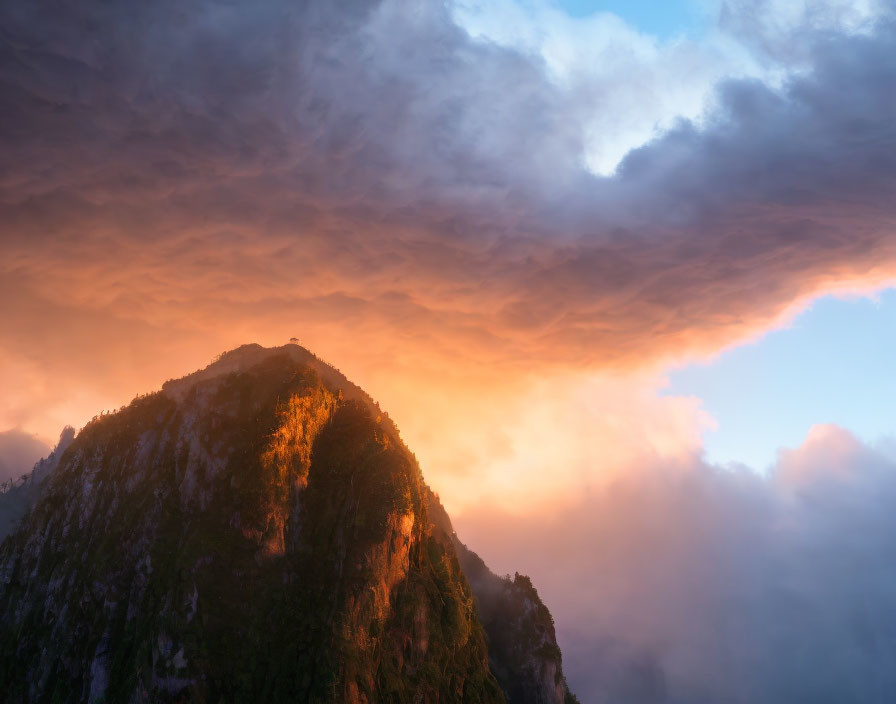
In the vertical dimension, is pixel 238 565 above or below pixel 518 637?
above

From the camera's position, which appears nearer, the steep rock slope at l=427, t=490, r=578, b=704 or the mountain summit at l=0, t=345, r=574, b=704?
the mountain summit at l=0, t=345, r=574, b=704

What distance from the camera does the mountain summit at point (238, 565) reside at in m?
53.7

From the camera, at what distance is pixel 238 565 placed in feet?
189

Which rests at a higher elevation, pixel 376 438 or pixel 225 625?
pixel 376 438

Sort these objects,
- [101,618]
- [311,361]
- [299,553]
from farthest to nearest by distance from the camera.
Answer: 1. [311,361]
2. [299,553]
3. [101,618]

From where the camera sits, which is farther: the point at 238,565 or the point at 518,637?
the point at 518,637

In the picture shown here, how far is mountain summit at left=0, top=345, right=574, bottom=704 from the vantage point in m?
53.7

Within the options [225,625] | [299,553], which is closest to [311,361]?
Result: [299,553]

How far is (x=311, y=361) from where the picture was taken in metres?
86.5

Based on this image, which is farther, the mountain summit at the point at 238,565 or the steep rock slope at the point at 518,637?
the steep rock slope at the point at 518,637

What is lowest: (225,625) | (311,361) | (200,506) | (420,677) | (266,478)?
(420,677)

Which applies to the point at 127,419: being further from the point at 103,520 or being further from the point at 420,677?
the point at 420,677

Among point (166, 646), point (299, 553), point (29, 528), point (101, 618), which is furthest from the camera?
point (29, 528)

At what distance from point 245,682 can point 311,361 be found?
156 feet
